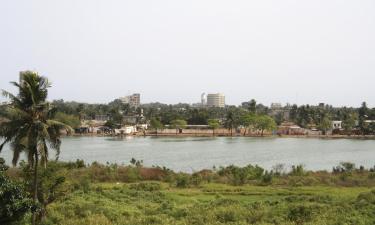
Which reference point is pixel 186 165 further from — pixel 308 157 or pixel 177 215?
pixel 177 215

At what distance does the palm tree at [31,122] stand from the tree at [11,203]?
282cm

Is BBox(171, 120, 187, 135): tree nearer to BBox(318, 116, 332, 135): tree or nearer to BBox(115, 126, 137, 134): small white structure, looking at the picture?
BBox(115, 126, 137, 134): small white structure

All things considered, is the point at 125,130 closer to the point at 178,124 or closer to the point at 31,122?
the point at 178,124

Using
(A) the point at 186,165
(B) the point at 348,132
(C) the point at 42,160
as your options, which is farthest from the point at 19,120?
(B) the point at 348,132

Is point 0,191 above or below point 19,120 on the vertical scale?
below

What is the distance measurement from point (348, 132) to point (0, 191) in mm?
117155

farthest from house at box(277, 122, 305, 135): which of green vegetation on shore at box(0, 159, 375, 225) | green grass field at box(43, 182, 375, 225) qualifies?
green grass field at box(43, 182, 375, 225)

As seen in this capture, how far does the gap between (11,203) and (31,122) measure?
4734 mm

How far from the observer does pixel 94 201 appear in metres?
26.1

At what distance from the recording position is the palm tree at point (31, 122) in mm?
20766

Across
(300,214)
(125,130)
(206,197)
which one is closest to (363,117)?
(125,130)

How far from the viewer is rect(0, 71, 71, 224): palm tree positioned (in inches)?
818

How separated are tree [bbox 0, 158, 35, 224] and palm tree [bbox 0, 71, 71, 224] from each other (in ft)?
9.24

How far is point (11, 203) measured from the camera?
56.1 feet
